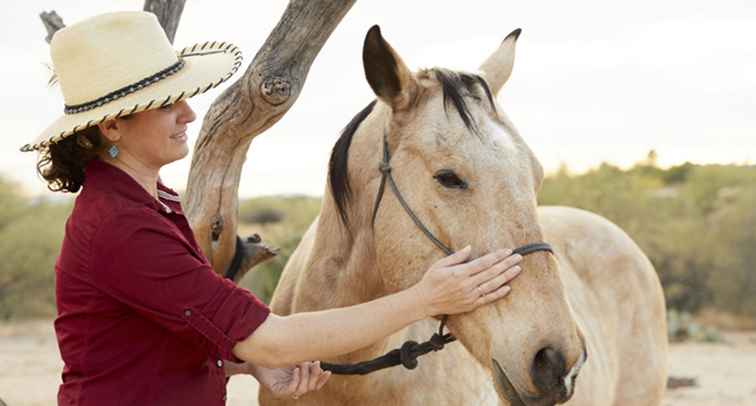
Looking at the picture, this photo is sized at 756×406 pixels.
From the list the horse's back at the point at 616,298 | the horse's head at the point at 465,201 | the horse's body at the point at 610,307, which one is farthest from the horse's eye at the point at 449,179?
the horse's back at the point at 616,298

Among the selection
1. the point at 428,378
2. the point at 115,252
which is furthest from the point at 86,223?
the point at 428,378

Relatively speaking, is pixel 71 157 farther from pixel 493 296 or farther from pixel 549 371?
pixel 549 371

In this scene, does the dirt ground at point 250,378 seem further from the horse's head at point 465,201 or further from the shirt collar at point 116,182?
the shirt collar at point 116,182

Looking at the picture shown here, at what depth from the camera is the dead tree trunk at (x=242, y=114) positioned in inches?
145

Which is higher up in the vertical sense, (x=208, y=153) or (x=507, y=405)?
(x=208, y=153)

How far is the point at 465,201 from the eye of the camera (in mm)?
2404

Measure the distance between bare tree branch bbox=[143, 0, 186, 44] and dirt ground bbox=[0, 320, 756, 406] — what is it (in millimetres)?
5423

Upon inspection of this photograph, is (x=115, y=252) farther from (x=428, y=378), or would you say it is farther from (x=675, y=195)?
(x=675, y=195)

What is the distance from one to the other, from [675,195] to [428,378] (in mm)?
16138

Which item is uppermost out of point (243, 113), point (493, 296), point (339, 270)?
point (243, 113)

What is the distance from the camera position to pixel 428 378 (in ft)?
10.1

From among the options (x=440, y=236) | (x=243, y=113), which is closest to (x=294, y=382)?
(x=440, y=236)

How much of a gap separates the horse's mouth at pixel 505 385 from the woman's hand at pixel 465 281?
0.61ft

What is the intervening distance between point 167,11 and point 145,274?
2709 millimetres
